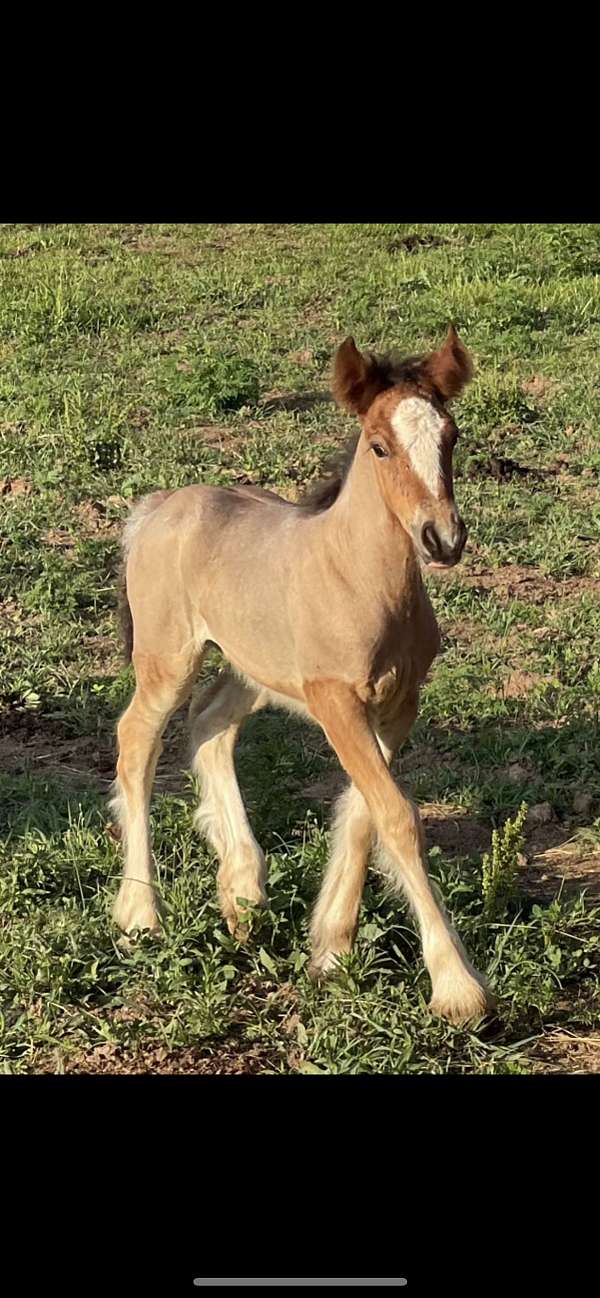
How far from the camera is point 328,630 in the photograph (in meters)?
4.78

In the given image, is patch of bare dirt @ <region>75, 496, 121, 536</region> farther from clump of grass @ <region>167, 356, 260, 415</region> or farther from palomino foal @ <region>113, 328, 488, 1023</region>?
palomino foal @ <region>113, 328, 488, 1023</region>

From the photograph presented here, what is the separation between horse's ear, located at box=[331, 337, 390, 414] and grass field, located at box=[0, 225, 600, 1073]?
156 cm

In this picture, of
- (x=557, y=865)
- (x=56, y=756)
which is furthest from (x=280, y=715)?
(x=557, y=865)

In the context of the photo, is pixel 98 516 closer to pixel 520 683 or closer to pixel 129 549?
pixel 520 683

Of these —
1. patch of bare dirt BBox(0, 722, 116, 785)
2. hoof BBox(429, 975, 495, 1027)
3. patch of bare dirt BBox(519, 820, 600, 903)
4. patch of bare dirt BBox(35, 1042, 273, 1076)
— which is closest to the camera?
hoof BBox(429, 975, 495, 1027)

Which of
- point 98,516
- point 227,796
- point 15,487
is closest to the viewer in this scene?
point 227,796

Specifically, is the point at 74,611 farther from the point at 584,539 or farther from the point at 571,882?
the point at 571,882

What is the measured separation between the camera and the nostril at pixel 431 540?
4188mm

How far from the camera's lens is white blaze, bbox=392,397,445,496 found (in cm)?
425

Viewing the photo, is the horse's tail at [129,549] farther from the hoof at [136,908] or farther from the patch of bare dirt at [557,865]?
the patch of bare dirt at [557,865]

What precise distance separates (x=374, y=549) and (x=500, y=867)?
3.88 ft

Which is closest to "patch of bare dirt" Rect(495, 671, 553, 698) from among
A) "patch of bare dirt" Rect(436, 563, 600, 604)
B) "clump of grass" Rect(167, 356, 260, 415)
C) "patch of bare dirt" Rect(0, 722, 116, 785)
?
"patch of bare dirt" Rect(436, 563, 600, 604)

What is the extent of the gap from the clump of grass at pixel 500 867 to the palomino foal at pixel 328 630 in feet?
1.38

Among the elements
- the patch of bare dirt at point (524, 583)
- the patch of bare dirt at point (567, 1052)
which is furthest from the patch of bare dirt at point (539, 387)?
the patch of bare dirt at point (567, 1052)
